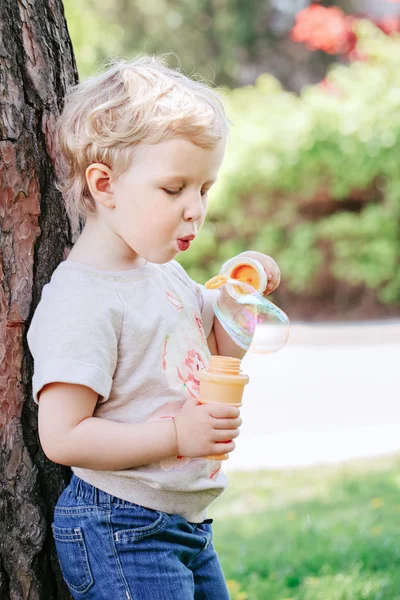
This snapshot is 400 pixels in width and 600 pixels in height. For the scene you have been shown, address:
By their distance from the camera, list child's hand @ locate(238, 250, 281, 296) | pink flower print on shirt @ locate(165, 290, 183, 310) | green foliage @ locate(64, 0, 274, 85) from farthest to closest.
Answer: green foliage @ locate(64, 0, 274, 85)
child's hand @ locate(238, 250, 281, 296)
pink flower print on shirt @ locate(165, 290, 183, 310)

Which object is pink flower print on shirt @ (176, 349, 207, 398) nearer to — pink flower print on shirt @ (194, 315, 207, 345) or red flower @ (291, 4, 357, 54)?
pink flower print on shirt @ (194, 315, 207, 345)

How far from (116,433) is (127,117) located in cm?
67

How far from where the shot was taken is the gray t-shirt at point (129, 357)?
1734mm

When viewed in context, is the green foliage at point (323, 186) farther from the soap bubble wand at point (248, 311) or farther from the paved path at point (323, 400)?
the soap bubble wand at point (248, 311)

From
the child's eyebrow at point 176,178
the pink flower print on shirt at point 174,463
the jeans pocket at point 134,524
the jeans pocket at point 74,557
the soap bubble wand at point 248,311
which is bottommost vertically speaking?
the jeans pocket at point 74,557

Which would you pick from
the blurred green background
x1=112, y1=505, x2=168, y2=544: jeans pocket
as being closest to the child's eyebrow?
x1=112, y1=505, x2=168, y2=544: jeans pocket

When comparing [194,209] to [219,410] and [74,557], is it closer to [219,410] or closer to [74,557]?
[219,410]

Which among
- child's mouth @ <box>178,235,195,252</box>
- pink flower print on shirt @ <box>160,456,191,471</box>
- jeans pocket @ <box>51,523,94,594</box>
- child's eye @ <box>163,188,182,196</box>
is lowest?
jeans pocket @ <box>51,523,94,594</box>

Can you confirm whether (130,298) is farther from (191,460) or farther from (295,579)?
(295,579)

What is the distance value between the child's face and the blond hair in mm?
26

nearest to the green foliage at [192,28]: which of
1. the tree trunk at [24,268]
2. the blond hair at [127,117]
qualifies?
the tree trunk at [24,268]

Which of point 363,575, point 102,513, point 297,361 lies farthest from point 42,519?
point 297,361

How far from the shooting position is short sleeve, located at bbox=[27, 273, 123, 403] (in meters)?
1.71

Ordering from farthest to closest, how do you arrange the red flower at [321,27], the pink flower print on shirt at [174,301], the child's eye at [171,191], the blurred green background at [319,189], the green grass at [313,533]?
the red flower at [321,27] → the blurred green background at [319,189] → the green grass at [313,533] → the pink flower print on shirt at [174,301] → the child's eye at [171,191]
